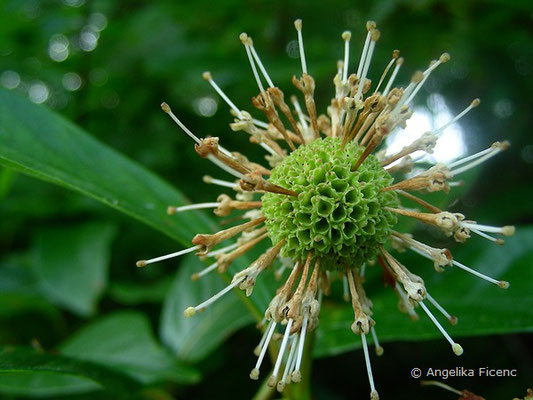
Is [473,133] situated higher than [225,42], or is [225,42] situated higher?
[225,42]

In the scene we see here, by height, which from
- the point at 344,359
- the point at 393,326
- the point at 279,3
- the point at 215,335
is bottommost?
the point at 344,359

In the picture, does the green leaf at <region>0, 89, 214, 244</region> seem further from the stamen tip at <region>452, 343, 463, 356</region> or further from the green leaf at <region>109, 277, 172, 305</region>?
the stamen tip at <region>452, 343, 463, 356</region>

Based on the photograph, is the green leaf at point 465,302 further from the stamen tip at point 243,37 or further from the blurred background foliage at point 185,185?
the stamen tip at point 243,37

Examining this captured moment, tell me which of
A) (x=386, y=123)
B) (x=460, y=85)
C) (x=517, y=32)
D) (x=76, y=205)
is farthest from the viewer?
(x=460, y=85)

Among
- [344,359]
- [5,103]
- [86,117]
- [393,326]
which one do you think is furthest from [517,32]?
[5,103]

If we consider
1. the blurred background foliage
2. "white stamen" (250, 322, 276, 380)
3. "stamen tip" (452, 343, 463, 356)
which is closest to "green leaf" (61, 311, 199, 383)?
the blurred background foliage

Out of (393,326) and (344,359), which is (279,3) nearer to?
(344,359)
